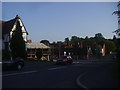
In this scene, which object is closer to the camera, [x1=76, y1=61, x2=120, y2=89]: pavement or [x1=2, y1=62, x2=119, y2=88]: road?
[x1=76, y1=61, x2=120, y2=89]: pavement

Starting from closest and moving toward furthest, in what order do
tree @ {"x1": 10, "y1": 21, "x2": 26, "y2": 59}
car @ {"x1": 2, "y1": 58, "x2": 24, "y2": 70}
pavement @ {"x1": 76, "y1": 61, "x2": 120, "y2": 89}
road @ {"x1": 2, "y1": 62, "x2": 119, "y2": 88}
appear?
pavement @ {"x1": 76, "y1": 61, "x2": 120, "y2": 89}, road @ {"x1": 2, "y1": 62, "x2": 119, "y2": 88}, car @ {"x1": 2, "y1": 58, "x2": 24, "y2": 70}, tree @ {"x1": 10, "y1": 21, "x2": 26, "y2": 59}

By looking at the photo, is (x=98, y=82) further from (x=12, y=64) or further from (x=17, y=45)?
Answer: (x=17, y=45)

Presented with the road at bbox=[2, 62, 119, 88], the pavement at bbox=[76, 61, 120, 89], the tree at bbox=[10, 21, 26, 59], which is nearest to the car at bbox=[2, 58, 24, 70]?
the road at bbox=[2, 62, 119, 88]

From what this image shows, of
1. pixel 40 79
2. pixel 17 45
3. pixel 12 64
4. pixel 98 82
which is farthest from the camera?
pixel 17 45

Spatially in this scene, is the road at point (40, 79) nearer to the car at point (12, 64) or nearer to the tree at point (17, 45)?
the car at point (12, 64)

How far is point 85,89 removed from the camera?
9375 mm

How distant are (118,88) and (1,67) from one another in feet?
48.1

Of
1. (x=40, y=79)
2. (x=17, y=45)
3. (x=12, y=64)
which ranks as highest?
(x=17, y=45)

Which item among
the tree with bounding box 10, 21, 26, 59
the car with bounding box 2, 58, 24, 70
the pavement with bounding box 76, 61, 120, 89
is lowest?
the pavement with bounding box 76, 61, 120, 89

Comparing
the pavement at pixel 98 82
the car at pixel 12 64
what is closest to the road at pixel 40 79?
the pavement at pixel 98 82

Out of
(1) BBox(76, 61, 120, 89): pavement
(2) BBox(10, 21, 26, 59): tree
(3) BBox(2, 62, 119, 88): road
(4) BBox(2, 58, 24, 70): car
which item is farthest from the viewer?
(2) BBox(10, 21, 26, 59): tree

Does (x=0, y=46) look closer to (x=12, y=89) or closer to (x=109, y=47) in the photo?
(x=12, y=89)

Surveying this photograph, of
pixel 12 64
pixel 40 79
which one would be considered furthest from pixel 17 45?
pixel 40 79

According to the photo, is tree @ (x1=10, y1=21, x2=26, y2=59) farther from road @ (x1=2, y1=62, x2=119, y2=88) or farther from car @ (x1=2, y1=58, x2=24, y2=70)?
road @ (x1=2, y1=62, x2=119, y2=88)
